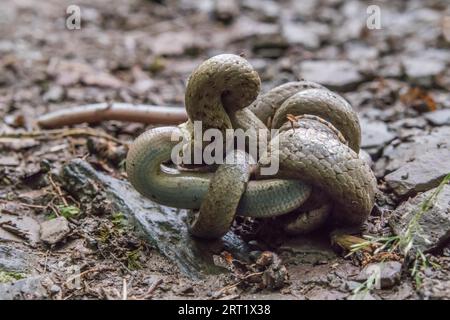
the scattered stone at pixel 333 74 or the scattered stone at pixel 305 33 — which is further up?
the scattered stone at pixel 305 33

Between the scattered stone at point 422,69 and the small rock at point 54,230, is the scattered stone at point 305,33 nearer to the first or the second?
the scattered stone at point 422,69

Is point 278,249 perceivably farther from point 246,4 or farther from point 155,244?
point 246,4

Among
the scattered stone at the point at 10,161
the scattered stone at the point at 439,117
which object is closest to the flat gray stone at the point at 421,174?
the scattered stone at the point at 439,117

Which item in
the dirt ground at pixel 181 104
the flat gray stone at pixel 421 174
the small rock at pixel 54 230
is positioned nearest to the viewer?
the dirt ground at pixel 181 104

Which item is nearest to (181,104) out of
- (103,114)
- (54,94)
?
(103,114)

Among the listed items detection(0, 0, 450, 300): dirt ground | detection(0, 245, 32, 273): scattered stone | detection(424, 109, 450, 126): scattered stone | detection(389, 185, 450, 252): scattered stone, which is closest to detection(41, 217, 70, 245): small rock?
detection(0, 0, 450, 300): dirt ground

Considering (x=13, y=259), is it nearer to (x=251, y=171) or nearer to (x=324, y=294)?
(x=251, y=171)
